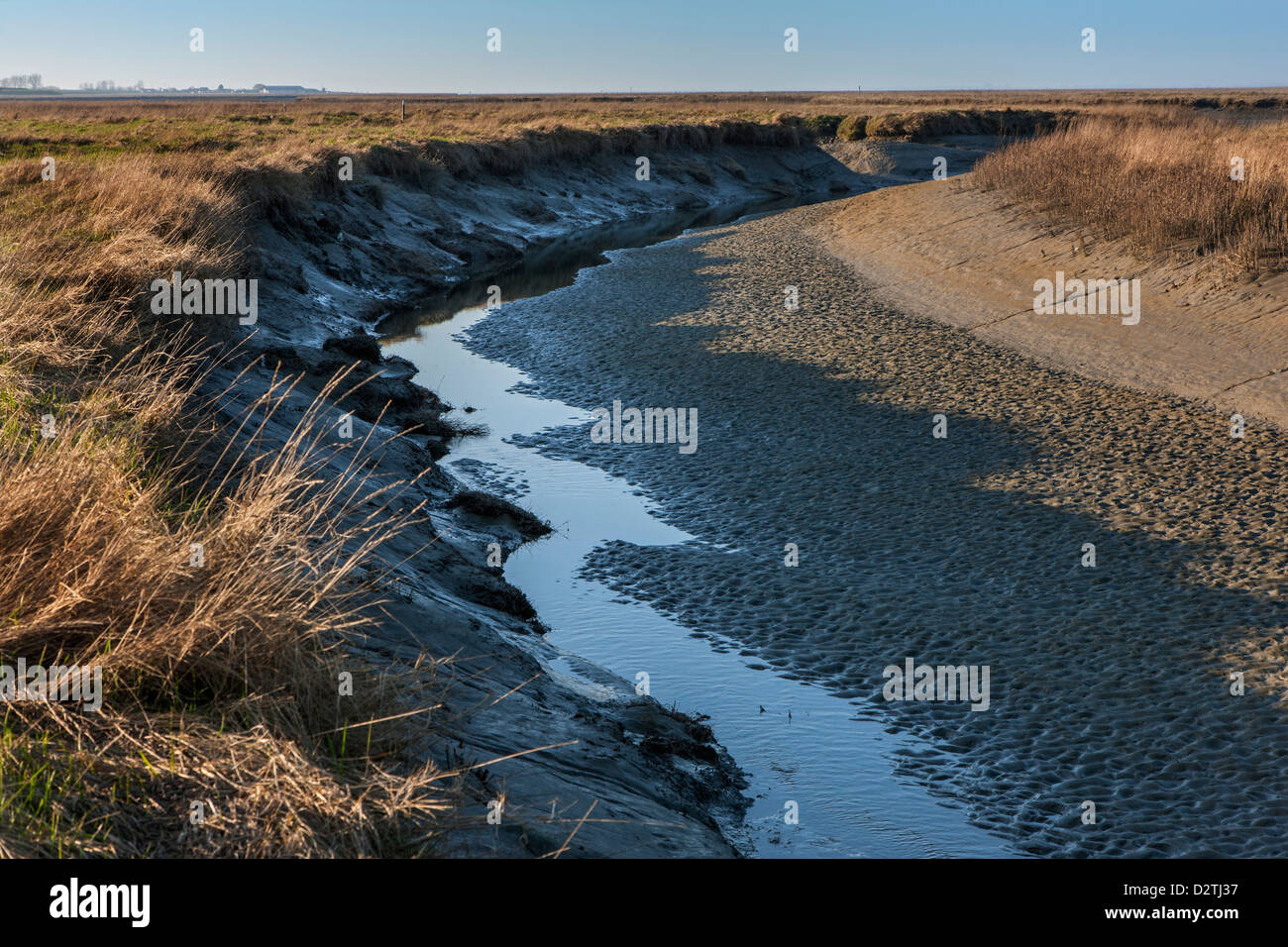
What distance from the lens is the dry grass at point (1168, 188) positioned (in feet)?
50.2

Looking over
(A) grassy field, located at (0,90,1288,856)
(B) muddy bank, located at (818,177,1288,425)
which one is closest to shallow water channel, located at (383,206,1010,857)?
(A) grassy field, located at (0,90,1288,856)

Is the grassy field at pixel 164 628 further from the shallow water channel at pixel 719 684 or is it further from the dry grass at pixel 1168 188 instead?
the dry grass at pixel 1168 188

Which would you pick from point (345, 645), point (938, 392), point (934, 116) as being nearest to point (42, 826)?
point (345, 645)

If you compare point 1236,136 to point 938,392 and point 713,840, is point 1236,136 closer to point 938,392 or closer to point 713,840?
point 938,392

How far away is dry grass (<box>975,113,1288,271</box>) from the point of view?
15.3 metres

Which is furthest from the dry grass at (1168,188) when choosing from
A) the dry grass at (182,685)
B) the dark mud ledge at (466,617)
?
the dry grass at (182,685)

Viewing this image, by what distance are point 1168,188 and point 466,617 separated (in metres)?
14.8

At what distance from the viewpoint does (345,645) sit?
16.3 feet

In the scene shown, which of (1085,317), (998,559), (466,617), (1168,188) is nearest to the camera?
(466,617)

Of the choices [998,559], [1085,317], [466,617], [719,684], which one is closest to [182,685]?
[466,617]

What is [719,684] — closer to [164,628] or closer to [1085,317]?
[164,628]

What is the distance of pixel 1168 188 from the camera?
55.7 ft

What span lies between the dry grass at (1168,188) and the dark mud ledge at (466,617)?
11346 mm

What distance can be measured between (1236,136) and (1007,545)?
17.3 metres
